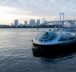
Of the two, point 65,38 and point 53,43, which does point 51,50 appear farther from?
point 65,38

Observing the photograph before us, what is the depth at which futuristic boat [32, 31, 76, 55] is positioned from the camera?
1571 inches

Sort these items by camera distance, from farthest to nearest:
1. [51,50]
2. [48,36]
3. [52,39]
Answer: [48,36], [52,39], [51,50]

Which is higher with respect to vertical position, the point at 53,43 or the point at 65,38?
the point at 65,38

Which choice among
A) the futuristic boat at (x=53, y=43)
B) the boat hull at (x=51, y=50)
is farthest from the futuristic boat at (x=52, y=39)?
the boat hull at (x=51, y=50)

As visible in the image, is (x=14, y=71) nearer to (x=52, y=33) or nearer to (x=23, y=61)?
(x=23, y=61)

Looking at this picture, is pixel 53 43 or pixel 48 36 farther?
pixel 48 36

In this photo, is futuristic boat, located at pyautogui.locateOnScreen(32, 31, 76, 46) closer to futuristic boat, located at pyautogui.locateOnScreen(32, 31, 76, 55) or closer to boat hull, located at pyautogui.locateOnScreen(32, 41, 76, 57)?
futuristic boat, located at pyautogui.locateOnScreen(32, 31, 76, 55)

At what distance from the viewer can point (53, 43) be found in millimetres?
40938

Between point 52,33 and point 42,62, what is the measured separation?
1447 cm

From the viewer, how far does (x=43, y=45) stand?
3947 centimetres

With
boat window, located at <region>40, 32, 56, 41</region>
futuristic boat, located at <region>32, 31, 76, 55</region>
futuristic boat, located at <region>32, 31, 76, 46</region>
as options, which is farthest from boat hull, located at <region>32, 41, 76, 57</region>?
boat window, located at <region>40, 32, 56, 41</region>

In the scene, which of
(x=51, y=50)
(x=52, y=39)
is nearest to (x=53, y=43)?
(x=51, y=50)

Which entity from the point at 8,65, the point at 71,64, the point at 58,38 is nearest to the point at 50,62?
the point at 71,64

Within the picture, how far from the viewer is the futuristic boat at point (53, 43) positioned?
39.9m
